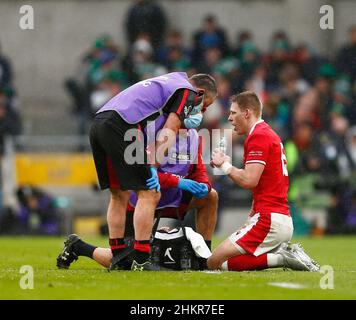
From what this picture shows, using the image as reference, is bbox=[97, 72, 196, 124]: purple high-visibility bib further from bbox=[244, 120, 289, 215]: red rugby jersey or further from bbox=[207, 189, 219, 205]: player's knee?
bbox=[207, 189, 219, 205]: player's knee

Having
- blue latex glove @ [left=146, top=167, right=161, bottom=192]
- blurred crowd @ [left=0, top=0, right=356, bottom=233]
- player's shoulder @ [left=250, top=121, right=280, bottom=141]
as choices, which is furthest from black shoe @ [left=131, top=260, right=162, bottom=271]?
blurred crowd @ [left=0, top=0, right=356, bottom=233]

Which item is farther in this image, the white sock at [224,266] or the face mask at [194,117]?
the face mask at [194,117]

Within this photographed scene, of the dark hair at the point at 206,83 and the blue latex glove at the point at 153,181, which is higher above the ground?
the dark hair at the point at 206,83

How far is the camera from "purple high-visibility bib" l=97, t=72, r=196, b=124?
959 centimetres

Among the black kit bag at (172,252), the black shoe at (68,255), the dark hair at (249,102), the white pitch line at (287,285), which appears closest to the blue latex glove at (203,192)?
the black kit bag at (172,252)

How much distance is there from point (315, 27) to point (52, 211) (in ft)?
28.2

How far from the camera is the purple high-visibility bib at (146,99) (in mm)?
9594

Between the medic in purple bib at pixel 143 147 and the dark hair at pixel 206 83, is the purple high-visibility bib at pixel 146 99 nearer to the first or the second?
the medic in purple bib at pixel 143 147

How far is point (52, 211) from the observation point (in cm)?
1880

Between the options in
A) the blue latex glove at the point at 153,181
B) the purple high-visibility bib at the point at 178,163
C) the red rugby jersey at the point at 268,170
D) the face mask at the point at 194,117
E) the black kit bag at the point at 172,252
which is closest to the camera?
the blue latex glove at the point at 153,181

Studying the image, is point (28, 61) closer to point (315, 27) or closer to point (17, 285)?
point (315, 27)

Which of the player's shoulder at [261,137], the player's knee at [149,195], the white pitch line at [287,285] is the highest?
the player's shoulder at [261,137]

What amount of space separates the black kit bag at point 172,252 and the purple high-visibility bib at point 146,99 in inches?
48.7

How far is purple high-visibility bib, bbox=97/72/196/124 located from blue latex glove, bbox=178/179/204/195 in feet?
2.61
